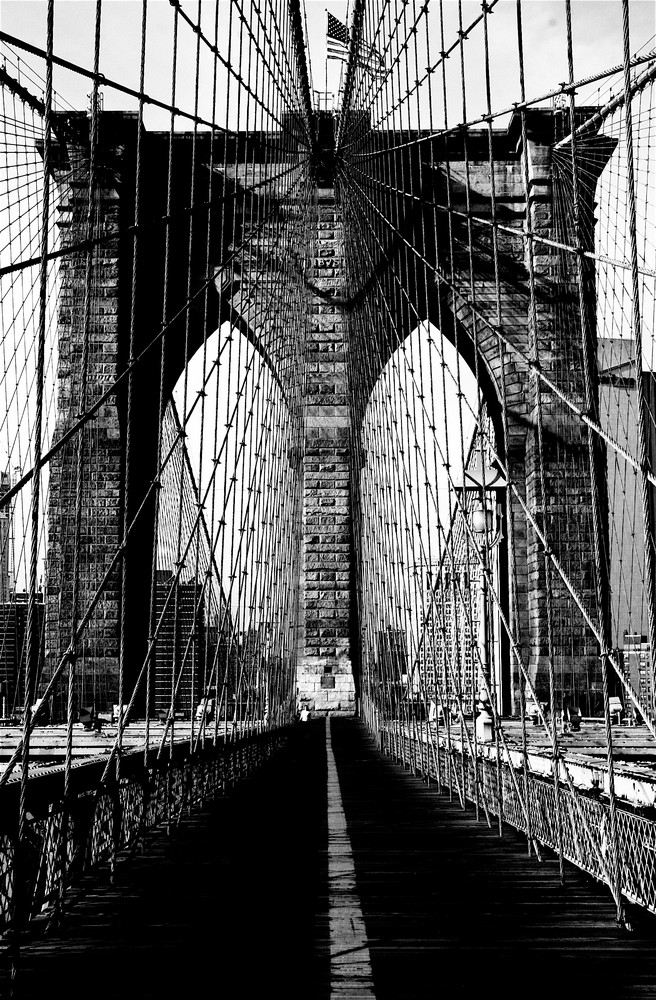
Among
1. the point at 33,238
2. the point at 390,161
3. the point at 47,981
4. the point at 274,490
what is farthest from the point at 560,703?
the point at 47,981

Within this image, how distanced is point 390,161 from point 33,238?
6.52m

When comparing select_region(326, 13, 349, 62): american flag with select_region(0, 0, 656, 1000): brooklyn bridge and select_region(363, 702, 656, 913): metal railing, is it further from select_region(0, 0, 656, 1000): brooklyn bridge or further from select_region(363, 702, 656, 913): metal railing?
select_region(363, 702, 656, 913): metal railing

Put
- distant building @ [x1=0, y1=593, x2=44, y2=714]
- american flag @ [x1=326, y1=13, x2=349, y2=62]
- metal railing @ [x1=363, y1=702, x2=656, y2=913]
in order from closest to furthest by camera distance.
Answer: metal railing @ [x1=363, y1=702, x2=656, y2=913] < distant building @ [x1=0, y1=593, x2=44, y2=714] < american flag @ [x1=326, y1=13, x2=349, y2=62]

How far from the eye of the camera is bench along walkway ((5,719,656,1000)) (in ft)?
9.02

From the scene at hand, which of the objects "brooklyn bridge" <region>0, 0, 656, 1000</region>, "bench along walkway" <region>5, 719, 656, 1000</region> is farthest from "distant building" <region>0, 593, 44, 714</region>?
"bench along walkway" <region>5, 719, 656, 1000</region>

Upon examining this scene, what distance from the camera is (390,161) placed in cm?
1917

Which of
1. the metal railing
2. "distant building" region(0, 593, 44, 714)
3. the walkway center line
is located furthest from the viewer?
"distant building" region(0, 593, 44, 714)

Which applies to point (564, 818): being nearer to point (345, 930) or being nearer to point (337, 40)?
point (345, 930)

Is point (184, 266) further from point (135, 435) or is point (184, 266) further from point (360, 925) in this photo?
point (360, 925)

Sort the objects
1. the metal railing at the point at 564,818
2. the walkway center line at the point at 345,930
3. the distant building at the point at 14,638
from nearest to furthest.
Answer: the walkway center line at the point at 345,930 < the metal railing at the point at 564,818 < the distant building at the point at 14,638

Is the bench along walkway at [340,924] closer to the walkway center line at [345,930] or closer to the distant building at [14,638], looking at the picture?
the walkway center line at [345,930]

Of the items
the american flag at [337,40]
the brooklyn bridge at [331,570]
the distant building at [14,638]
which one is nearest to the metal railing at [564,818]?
the brooklyn bridge at [331,570]

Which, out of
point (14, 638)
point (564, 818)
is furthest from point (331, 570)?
point (564, 818)

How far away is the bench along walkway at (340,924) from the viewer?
275cm
